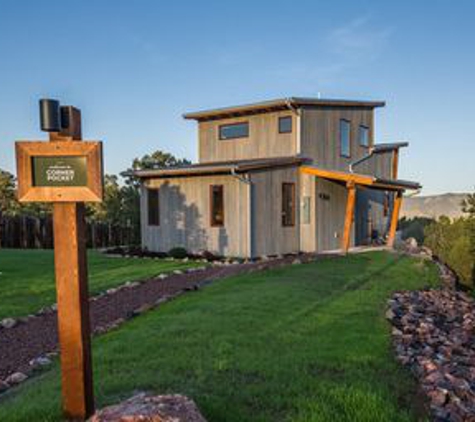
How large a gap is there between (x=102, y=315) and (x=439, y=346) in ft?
17.7

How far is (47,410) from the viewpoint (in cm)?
302

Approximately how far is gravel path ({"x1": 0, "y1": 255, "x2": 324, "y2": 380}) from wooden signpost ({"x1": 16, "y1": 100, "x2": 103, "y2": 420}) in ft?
7.39

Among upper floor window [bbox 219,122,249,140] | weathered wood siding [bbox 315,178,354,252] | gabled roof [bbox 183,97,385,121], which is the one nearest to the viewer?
gabled roof [bbox 183,97,385,121]

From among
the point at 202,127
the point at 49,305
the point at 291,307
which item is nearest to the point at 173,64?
the point at 202,127

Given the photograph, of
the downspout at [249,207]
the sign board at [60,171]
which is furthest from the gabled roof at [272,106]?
the sign board at [60,171]

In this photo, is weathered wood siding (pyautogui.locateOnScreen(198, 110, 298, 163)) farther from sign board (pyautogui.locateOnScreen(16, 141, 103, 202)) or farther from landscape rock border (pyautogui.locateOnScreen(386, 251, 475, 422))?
sign board (pyautogui.locateOnScreen(16, 141, 103, 202))

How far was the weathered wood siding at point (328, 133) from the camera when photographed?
15.6 m

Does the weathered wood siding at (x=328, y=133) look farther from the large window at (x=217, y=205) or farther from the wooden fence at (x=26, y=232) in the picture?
the wooden fence at (x=26, y=232)

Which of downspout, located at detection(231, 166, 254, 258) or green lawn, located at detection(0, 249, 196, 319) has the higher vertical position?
downspout, located at detection(231, 166, 254, 258)

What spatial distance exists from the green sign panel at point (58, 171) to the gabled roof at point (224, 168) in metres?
10.0

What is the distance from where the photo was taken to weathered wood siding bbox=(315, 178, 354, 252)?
50.9ft

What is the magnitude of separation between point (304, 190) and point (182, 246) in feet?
16.9

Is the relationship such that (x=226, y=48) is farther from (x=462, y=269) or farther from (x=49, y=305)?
(x=462, y=269)

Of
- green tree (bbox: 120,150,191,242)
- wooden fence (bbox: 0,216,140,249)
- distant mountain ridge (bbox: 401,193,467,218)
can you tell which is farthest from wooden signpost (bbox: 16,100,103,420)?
distant mountain ridge (bbox: 401,193,467,218)
